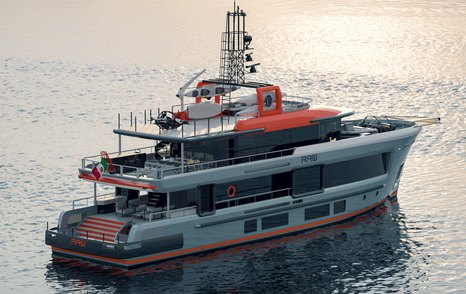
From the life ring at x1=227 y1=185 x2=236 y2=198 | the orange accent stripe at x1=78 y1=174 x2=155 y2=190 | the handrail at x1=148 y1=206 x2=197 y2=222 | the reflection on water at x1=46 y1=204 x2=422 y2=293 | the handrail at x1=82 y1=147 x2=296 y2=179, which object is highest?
the handrail at x1=82 y1=147 x2=296 y2=179

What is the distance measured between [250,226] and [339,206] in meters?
6.34

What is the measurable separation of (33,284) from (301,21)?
92023 mm

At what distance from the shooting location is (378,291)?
56.4 meters

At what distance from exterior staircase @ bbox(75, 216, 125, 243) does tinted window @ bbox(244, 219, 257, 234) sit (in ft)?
21.2

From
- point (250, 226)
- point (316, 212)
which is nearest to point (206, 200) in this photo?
point (250, 226)

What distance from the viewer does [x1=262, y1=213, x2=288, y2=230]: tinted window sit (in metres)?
63.0

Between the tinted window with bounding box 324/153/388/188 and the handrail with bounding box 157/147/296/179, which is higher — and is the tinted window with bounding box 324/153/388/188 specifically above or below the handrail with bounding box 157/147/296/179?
below

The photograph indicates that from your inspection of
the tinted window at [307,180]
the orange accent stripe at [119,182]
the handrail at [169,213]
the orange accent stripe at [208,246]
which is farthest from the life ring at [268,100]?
the orange accent stripe at [119,182]

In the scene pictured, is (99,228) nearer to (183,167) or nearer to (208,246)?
(183,167)

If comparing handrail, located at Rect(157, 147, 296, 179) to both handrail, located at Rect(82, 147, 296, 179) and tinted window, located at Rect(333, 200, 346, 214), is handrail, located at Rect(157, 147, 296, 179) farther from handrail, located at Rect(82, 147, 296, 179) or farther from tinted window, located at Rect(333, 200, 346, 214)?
tinted window, located at Rect(333, 200, 346, 214)

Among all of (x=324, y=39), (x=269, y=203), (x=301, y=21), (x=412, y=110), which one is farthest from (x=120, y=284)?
(x=301, y=21)

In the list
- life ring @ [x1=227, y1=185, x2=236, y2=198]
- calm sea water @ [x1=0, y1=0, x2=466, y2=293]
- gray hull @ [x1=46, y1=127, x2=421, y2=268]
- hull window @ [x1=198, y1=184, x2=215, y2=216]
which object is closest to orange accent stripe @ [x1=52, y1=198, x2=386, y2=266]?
gray hull @ [x1=46, y1=127, x2=421, y2=268]

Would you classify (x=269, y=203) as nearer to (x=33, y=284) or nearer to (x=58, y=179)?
(x=33, y=284)

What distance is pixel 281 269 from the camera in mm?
59250
